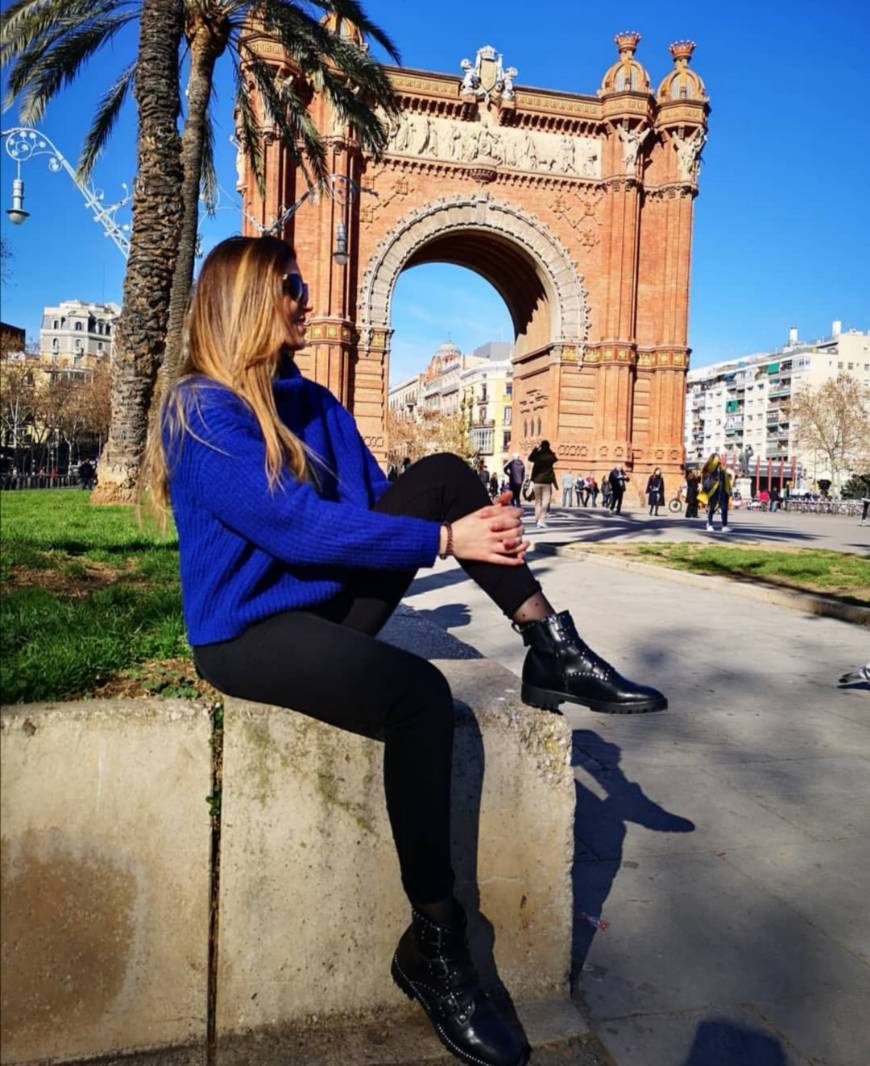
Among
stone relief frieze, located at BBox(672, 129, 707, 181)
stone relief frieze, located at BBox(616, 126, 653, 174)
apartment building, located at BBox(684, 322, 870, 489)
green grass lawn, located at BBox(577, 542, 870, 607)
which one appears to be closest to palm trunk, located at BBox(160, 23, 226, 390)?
green grass lawn, located at BBox(577, 542, 870, 607)

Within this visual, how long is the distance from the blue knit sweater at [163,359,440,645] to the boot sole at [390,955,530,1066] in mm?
890

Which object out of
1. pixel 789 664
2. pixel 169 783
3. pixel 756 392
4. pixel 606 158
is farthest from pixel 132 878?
pixel 756 392

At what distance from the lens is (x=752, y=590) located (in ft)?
32.1

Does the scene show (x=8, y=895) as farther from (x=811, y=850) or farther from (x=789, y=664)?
(x=789, y=664)

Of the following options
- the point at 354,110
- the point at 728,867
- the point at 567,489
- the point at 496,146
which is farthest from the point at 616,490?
the point at 728,867

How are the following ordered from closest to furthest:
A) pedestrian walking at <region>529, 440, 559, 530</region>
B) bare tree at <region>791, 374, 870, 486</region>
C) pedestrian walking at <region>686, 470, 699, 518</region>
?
pedestrian walking at <region>529, 440, 559, 530</region> < pedestrian walking at <region>686, 470, 699, 518</region> < bare tree at <region>791, 374, 870, 486</region>

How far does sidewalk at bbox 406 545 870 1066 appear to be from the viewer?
2094 mm

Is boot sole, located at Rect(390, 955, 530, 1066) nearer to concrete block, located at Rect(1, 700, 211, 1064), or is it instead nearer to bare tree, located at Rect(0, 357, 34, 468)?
concrete block, located at Rect(1, 700, 211, 1064)

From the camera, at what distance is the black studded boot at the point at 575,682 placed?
2.29 metres

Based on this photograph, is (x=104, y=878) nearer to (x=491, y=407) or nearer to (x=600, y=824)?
(x=600, y=824)

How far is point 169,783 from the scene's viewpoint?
1937mm

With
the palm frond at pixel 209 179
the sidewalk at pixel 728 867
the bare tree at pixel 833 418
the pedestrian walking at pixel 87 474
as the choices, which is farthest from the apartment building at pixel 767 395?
the sidewalk at pixel 728 867

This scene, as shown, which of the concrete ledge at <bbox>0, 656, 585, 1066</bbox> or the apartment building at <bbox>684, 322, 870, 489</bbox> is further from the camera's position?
the apartment building at <bbox>684, 322, 870, 489</bbox>

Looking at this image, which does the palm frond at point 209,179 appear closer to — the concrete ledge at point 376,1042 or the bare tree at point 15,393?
the concrete ledge at point 376,1042
